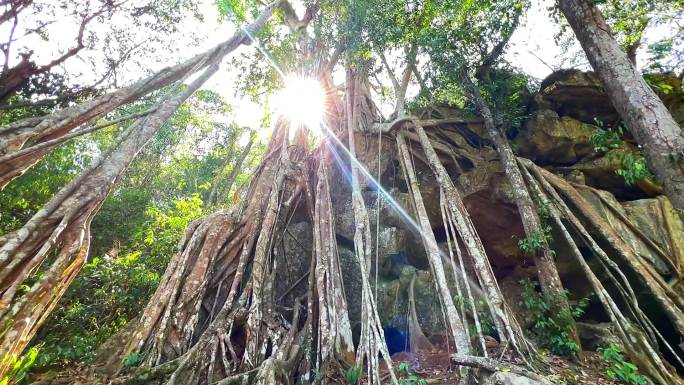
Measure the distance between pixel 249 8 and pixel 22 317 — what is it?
7113 mm

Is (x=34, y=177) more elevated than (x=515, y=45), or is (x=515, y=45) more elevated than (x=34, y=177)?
(x=515, y=45)

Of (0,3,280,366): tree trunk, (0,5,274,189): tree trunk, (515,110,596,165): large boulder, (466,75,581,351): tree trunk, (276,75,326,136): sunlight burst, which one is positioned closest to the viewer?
(0,3,280,366): tree trunk

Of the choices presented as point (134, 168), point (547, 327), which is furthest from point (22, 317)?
point (134, 168)

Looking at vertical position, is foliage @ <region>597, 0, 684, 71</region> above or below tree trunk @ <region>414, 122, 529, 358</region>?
above

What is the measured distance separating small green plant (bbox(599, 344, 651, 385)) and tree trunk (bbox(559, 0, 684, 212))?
4.73ft

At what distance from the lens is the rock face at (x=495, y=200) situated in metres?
4.65

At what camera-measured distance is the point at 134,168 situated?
9.75 meters

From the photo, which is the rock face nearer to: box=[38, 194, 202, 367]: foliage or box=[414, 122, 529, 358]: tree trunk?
box=[414, 122, 529, 358]: tree trunk

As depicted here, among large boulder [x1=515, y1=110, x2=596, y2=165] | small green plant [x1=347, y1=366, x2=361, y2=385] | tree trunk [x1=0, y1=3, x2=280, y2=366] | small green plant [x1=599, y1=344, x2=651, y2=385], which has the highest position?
large boulder [x1=515, y1=110, x2=596, y2=165]

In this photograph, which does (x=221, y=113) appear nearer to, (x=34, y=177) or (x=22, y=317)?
(x=34, y=177)

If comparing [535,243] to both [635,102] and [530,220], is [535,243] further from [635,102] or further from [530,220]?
[635,102]

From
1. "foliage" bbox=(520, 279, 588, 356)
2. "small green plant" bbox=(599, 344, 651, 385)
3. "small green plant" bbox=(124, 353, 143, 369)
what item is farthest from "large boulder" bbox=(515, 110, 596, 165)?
"small green plant" bbox=(124, 353, 143, 369)

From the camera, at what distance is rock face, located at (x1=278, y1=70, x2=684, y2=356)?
465cm

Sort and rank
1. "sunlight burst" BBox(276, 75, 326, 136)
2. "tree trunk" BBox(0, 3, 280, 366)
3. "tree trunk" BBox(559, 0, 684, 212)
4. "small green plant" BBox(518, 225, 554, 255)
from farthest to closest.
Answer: "sunlight burst" BBox(276, 75, 326, 136) < "small green plant" BBox(518, 225, 554, 255) < "tree trunk" BBox(559, 0, 684, 212) < "tree trunk" BBox(0, 3, 280, 366)
